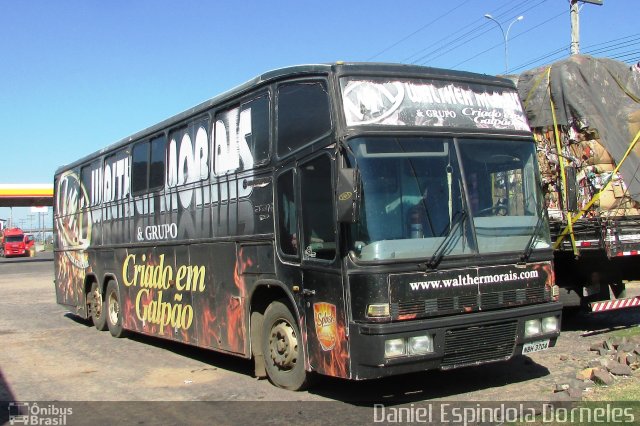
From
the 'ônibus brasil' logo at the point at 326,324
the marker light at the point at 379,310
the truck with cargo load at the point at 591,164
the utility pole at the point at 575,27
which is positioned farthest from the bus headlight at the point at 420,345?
the utility pole at the point at 575,27

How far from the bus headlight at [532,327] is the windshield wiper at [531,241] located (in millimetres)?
626

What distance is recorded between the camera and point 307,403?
658 cm

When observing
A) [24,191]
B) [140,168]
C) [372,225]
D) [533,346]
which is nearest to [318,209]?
[372,225]

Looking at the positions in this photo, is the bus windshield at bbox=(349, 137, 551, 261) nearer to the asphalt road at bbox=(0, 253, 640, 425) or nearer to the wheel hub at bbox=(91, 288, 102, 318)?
the asphalt road at bbox=(0, 253, 640, 425)

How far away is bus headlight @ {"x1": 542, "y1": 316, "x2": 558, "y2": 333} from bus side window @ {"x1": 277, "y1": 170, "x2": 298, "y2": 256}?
104 inches

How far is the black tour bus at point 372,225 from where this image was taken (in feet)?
19.1

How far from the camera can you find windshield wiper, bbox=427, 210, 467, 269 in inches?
232

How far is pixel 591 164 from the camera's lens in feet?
29.6

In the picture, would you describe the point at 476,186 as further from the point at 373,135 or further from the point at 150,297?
the point at 150,297

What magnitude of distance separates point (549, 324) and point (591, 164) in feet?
11.2

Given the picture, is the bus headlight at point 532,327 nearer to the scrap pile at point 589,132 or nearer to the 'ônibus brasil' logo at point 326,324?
the 'ônibus brasil' logo at point 326,324

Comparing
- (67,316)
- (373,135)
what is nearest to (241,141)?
(373,135)

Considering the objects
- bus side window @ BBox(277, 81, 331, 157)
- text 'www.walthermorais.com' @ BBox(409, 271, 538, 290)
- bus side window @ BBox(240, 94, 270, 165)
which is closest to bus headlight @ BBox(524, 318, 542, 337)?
text 'www.walthermorais.com' @ BBox(409, 271, 538, 290)

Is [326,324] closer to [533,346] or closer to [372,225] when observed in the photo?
[372,225]
